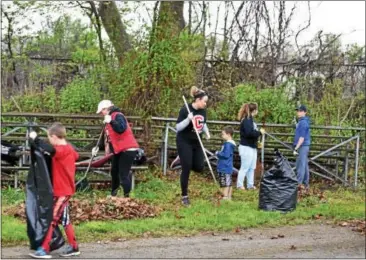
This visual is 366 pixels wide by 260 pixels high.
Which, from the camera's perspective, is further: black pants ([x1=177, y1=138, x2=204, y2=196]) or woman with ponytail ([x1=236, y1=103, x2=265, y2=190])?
woman with ponytail ([x1=236, y1=103, x2=265, y2=190])

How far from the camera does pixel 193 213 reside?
9.78 m

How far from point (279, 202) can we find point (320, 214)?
65 centimetres

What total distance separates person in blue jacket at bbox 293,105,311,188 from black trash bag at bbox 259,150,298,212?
2.62 m

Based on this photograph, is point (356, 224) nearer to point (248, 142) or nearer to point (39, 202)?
point (248, 142)

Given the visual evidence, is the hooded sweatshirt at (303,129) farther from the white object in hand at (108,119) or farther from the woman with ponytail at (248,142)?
the white object in hand at (108,119)

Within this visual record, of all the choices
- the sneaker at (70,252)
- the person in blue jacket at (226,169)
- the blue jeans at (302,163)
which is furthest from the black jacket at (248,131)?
the sneaker at (70,252)

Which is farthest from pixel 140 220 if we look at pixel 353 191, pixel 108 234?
pixel 353 191

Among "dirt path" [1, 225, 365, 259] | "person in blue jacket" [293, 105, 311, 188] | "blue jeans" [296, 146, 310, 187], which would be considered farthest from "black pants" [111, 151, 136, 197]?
"blue jeans" [296, 146, 310, 187]

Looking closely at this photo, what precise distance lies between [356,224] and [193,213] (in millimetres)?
2287

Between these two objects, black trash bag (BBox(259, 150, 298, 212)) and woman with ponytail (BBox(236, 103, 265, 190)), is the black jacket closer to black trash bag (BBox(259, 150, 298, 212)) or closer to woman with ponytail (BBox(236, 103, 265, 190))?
woman with ponytail (BBox(236, 103, 265, 190))

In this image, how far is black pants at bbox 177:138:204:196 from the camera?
10117 millimetres

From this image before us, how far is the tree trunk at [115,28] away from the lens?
15.7m

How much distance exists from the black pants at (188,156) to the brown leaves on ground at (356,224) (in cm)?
222

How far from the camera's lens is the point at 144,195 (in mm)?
11359
